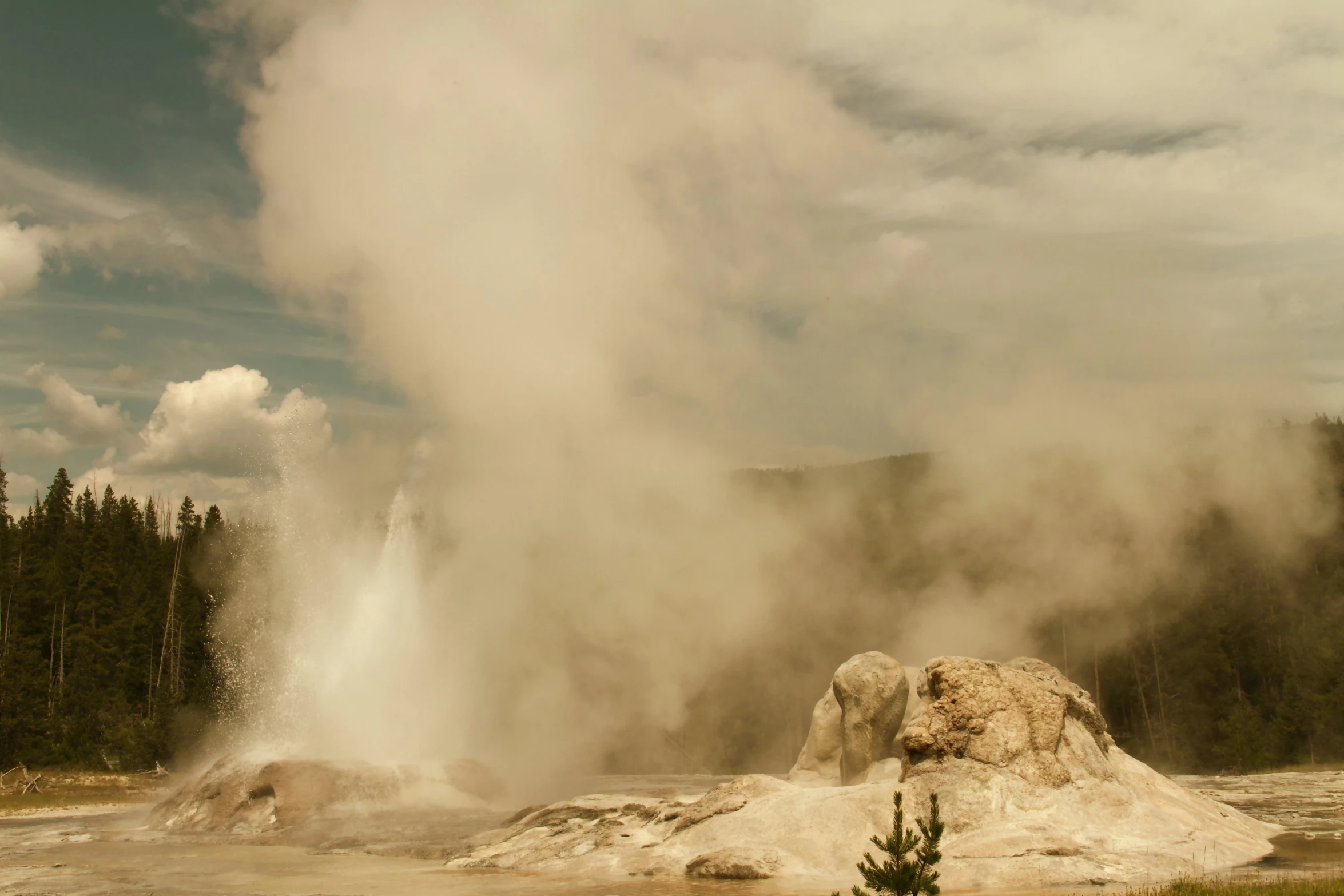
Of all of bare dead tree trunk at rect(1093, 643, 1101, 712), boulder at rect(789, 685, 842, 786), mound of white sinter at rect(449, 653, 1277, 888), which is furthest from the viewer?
bare dead tree trunk at rect(1093, 643, 1101, 712)

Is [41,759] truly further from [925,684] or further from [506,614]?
[925,684]

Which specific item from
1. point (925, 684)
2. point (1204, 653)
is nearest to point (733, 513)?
point (1204, 653)

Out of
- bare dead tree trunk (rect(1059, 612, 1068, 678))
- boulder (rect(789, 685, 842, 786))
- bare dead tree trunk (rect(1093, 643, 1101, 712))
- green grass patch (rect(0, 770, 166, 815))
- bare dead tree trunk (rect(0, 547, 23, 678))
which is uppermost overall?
bare dead tree trunk (rect(0, 547, 23, 678))

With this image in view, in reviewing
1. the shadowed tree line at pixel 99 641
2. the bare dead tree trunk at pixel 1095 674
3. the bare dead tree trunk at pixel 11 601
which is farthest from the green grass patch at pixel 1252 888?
the bare dead tree trunk at pixel 11 601

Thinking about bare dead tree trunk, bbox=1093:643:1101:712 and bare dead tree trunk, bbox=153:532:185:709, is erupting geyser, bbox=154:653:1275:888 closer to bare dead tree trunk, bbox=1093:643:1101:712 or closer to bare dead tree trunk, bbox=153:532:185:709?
bare dead tree trunk, bbox=1093:643:1101:712

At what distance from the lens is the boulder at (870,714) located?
2223 cm

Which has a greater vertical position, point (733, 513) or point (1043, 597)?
point (733, 513)

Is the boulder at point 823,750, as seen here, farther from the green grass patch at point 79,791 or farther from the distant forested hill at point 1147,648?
the green grass patch at point 79,791

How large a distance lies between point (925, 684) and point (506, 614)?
19.7 m

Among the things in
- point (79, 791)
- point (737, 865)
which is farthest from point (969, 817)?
point (79, 791)

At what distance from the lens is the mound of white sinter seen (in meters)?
14.7

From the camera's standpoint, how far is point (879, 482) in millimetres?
64875

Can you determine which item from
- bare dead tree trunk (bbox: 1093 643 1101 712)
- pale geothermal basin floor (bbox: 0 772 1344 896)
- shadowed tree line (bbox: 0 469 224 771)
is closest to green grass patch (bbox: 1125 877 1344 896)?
pale geothermal basin floor (bbox: 0 772 1344 896)

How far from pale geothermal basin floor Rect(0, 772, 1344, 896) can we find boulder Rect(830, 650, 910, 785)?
6.01m
